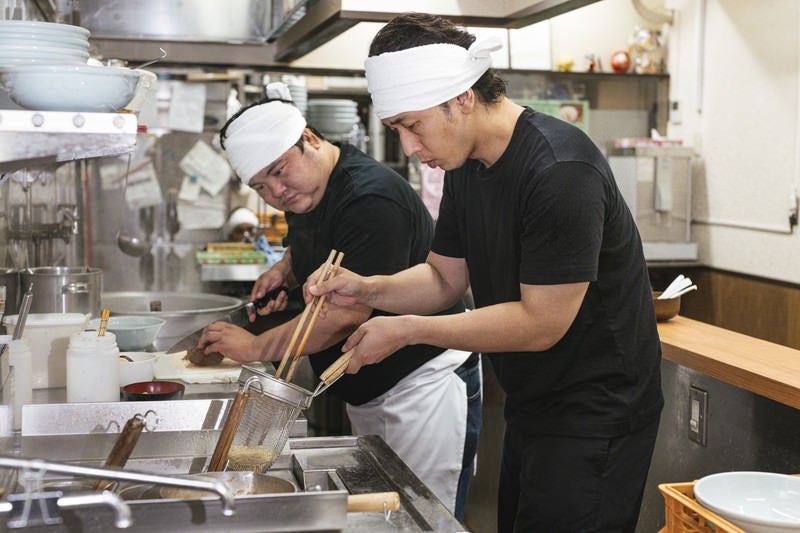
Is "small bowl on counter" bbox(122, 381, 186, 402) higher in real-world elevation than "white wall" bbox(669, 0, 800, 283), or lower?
lower

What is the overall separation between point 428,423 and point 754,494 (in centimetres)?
107

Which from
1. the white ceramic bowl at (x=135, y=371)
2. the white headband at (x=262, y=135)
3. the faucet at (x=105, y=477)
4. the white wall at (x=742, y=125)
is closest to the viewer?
the faucet at (x=105, y=477)

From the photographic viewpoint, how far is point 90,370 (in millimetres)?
2100

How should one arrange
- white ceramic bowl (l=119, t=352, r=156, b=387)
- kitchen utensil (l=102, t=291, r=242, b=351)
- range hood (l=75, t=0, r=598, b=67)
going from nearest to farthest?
1. white ceramic bowl (l=119, t=352, r=156, b=387)
2. kitchen utensil (l=102, t=291, r=242, b=351)
3. range hood (l=75, t=0, r=598, b=67)

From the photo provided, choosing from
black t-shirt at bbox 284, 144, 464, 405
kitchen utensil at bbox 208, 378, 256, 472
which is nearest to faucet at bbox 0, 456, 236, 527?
kitchen utensil at bbox 208, 378, 256, 472

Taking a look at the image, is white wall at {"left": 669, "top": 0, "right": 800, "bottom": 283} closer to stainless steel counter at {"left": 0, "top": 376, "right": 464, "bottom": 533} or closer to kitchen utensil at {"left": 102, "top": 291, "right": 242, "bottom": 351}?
kitchen utensil at {"left": 102, "top": 291, "right": 242, "bottom": 351}

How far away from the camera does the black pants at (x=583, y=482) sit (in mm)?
2014

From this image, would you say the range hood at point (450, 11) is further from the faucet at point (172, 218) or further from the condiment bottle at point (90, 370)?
the faucet at point (172, 218)

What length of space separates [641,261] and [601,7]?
4090 mm

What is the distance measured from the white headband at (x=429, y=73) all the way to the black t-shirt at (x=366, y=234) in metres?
0.55

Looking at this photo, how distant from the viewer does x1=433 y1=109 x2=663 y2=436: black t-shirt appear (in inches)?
72.4

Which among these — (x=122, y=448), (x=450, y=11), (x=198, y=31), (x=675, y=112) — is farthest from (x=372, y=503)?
(x=675, y=112)

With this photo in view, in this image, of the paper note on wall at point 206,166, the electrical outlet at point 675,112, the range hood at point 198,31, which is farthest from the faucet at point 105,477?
the electrical outlet at point 675,112

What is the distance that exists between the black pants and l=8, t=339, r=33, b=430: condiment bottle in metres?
1.13
